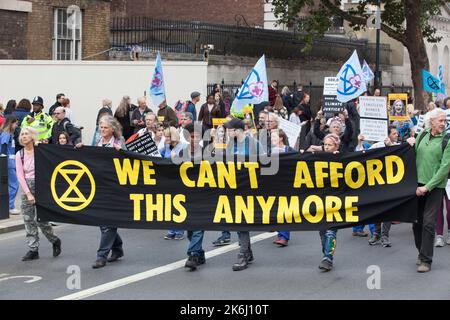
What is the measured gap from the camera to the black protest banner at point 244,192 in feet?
33.7

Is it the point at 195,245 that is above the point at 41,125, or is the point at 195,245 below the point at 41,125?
below

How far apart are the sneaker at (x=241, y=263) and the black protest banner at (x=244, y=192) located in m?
0.37

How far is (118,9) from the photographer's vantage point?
117ft

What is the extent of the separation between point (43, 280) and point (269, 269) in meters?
2.60

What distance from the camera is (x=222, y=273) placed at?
33.4ft

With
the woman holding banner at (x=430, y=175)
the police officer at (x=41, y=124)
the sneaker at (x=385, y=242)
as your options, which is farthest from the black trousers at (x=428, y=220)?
the police officer at (x=41, y=124)

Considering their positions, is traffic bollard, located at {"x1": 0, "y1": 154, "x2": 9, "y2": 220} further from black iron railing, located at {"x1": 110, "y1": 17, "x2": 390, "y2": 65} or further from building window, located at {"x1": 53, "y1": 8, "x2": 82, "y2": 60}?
black iron railing, located at {"x1": 110, "y1": 17, "x2": 390, "y2": 65}

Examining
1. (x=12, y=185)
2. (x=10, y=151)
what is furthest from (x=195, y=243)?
(x=10, y=151)

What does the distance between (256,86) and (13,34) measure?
12902 millimetres

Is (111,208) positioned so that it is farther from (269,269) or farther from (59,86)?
(59,86)

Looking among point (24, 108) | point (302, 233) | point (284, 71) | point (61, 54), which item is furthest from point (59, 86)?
point (302, 233)

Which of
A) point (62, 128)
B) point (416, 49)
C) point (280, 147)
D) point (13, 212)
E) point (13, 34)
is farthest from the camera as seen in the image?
point (416, 49)

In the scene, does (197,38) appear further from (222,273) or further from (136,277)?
(136,277)

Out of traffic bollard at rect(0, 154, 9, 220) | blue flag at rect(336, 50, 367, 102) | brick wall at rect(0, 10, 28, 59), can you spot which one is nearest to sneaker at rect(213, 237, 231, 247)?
traffic bollard at rect(0, 154, 9, 220)
